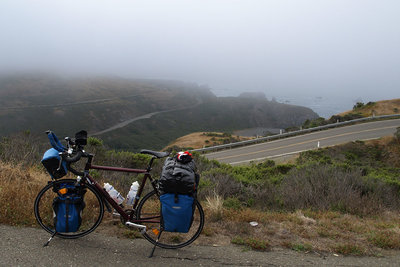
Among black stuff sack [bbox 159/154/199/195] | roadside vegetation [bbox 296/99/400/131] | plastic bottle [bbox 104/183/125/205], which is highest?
roadside vegetation [bbox 296/99/400/131]

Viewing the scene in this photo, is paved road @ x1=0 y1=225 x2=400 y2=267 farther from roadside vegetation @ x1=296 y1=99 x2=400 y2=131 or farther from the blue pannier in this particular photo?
A: roadside vegetation @ x1=296 y1=99 x2=400 y2=131

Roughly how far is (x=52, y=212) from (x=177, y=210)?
1.90 metres

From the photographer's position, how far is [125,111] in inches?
5507

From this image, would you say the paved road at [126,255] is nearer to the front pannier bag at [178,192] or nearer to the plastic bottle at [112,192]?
the front pannier bag at [178,192]

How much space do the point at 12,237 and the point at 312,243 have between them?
3.89m

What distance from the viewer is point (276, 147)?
78.4ft

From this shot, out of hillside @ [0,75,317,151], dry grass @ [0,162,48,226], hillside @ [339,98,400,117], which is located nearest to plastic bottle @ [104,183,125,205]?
dry grass @ [0,162,48,226]

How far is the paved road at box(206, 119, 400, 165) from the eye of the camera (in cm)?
2206

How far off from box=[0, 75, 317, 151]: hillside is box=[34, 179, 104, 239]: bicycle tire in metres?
84.5

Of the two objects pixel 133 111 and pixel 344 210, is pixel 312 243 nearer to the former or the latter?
pixel 344 210

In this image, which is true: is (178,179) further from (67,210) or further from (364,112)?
(364,112)

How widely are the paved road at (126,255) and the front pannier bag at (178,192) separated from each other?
0.40m

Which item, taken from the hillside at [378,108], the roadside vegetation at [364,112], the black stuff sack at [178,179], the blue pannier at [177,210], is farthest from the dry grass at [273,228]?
the hillside at [378,108]

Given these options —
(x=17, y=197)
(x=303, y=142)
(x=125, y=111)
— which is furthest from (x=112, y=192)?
(x=125, y=111)
